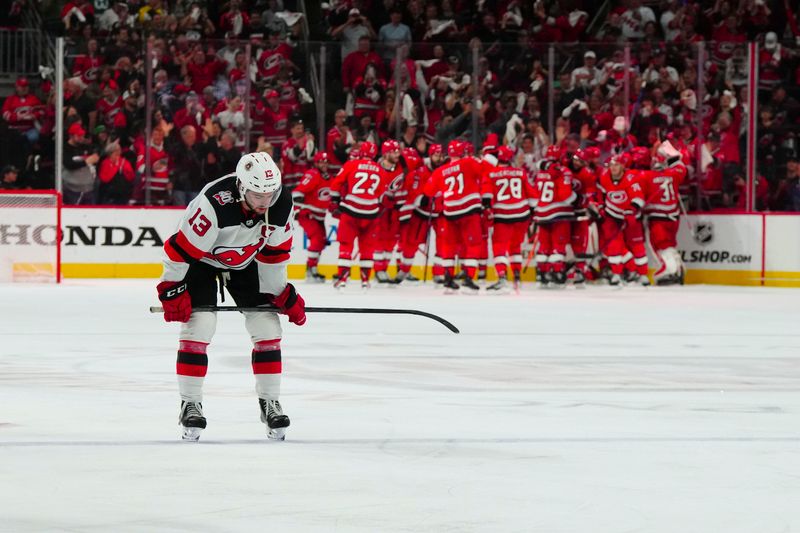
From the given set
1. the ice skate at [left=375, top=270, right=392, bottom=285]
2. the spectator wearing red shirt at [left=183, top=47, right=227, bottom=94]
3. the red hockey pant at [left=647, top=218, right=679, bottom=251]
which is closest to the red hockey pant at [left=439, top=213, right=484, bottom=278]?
the ice skate at [left=375, top=270, right=392, bottom=285]

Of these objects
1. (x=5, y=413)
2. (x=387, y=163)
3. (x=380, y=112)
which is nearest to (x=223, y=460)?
(x=5, y=413)

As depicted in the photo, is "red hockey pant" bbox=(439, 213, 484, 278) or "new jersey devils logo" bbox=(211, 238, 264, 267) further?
"red hockey pant" bbox=(439, 213, 484, 278)

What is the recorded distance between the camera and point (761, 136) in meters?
16.8

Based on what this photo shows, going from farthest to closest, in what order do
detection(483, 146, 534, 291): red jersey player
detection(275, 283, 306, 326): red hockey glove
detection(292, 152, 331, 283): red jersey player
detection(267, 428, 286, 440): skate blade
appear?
1. detection(292, 152, 331, 283): red jersey player
2. detection(483, 146, 534, 291): red jersey player
3. detection(275, 283, 306, 326): red hockey glove
4. detection(267, 428, 286, 440): skate blade

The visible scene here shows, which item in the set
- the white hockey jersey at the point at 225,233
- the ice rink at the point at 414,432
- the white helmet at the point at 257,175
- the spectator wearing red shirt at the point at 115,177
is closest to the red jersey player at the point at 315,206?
the spectator wearing red shirt at the point at 115,177

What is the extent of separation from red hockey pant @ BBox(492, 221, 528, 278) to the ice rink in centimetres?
428

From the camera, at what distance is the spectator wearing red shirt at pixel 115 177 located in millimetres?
16438

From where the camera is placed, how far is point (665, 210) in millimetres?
16766

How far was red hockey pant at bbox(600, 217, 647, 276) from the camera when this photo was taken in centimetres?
1655

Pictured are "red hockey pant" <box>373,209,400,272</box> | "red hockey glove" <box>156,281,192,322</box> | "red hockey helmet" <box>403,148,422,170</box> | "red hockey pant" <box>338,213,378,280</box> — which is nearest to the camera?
"red hockey glove" <box>156,281,192,322</box>

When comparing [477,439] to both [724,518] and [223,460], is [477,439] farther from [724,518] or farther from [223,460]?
[724,518]

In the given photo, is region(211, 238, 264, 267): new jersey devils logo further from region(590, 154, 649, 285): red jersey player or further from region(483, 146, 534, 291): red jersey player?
region(590, 154, 649, 285): red jersey player

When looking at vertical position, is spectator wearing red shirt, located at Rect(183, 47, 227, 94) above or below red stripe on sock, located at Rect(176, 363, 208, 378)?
above

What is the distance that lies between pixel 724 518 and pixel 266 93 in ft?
43.2
